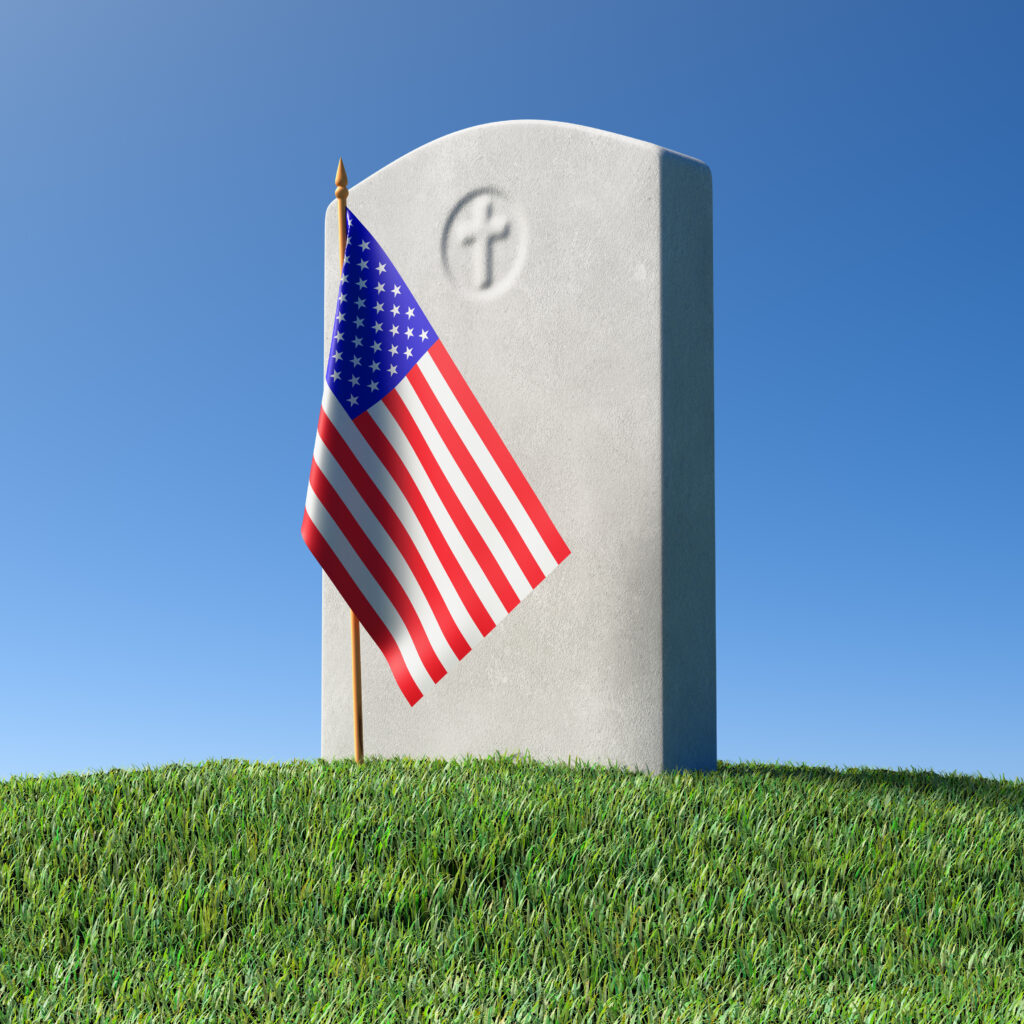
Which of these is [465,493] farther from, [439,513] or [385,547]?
[385,547]

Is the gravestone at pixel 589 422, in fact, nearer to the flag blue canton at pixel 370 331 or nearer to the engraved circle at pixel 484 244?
the engraved circle at pixel 484 244

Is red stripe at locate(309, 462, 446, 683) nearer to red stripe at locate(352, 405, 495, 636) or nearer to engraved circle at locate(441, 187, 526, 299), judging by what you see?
red stripe at locate(352, 405, 495, 636)

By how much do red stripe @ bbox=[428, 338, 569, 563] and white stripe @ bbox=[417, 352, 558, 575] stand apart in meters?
0.02

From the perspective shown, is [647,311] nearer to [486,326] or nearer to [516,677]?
[486,326]

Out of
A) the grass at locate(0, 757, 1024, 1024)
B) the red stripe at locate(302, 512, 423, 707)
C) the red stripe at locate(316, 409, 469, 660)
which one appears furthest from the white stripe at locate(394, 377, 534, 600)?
the grass at locate(0, 757, 1024, 1024)

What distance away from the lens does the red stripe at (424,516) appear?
541 cm

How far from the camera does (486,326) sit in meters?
7.09

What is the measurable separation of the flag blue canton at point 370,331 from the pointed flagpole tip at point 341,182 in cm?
43

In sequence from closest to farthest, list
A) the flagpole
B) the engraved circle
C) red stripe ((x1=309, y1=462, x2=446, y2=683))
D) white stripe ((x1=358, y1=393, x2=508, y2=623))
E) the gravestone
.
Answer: white stripe ((x1=358, y1=393, x2=508, y2=623))
red stripe ((x1=309, y1=462, x2=446, y2=683))
the flagpole
the gravestone
the engraved circle

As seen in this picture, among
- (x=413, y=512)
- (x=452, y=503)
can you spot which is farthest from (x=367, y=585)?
(x=452, y=503)

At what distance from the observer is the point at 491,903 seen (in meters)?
4.21

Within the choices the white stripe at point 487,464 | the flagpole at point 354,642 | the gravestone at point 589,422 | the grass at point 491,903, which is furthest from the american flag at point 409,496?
the gravestone at point 589,422

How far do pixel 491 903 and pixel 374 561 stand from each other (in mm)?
2034

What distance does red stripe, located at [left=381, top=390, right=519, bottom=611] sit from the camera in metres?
5.36
